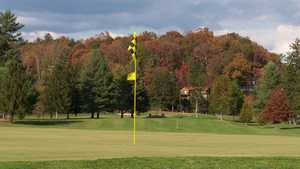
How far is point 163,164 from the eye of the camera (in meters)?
16.5

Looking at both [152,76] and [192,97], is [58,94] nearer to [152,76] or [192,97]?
[152,76]

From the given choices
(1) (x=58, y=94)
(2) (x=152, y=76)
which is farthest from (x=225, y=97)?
(2) (x=152, y=76)

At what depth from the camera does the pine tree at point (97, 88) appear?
91812 mm

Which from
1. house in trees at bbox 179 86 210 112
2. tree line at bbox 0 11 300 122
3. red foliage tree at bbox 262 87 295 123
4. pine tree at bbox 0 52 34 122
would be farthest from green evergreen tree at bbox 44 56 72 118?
house in trees at bbox 179 86 210 112

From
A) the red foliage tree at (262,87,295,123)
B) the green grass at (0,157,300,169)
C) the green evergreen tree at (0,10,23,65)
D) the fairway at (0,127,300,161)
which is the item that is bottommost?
the fairway at (0,127,300,161)

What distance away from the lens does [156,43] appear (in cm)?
16150

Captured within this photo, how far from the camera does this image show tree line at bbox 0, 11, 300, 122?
270 ft

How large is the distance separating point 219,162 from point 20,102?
55.7m

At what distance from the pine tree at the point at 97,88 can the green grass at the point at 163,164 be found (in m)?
74.2

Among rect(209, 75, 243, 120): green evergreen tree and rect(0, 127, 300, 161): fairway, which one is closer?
rect(0, 127, 300, 161): fairway

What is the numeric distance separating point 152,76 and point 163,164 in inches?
4612

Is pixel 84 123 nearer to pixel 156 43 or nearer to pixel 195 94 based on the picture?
pixel 195 94

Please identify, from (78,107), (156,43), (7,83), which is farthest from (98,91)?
(156,43)

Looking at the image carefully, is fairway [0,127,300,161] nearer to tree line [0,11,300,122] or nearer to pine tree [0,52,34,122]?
pine tree [0,52,34,122]
